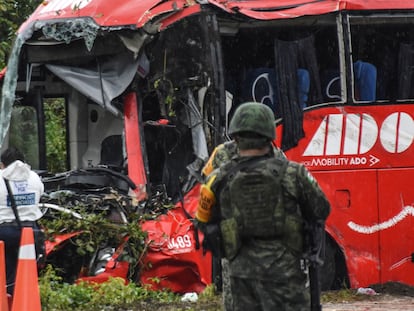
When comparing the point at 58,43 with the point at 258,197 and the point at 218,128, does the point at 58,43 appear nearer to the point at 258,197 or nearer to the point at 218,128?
the point at 218,128

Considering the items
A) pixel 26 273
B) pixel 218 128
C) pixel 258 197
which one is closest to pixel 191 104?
pixel 218 128

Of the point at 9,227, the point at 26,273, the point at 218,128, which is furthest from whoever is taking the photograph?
the point at 218,128

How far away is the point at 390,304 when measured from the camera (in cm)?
1067

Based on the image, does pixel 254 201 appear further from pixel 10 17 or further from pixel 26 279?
pixel 10 17

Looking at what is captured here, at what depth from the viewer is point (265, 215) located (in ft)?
20.5

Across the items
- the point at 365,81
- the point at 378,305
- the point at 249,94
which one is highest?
the point at 365,81

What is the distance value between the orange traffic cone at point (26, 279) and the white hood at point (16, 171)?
0.89 meters

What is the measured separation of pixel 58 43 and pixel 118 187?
1595 millimetres

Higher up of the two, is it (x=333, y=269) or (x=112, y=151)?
(x=112, y=151)

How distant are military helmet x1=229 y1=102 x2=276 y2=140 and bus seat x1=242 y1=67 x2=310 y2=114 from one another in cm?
459

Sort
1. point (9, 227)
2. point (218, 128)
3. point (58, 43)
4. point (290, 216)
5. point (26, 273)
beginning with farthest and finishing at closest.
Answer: point (58, 43) → point (218, 128) → point (9, 227) → point (26, 273) → point (290, 216)

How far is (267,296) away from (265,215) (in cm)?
47

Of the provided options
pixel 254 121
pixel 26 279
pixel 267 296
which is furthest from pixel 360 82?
pixel 267 296

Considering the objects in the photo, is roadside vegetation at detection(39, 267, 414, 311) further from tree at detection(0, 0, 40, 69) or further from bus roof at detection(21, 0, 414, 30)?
tree at detection(0, 0, 40, 69)
